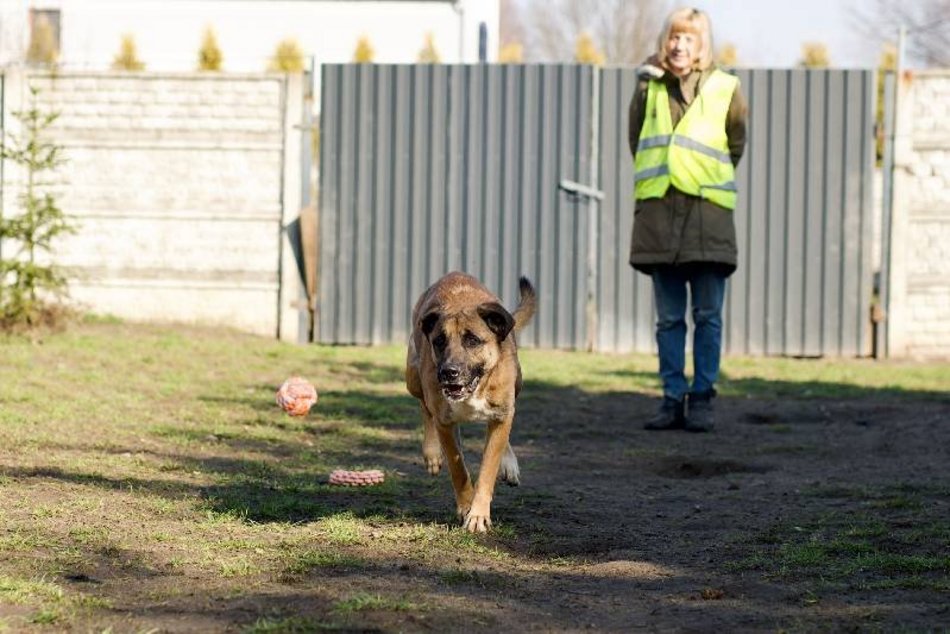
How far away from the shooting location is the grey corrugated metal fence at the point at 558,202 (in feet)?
45.6

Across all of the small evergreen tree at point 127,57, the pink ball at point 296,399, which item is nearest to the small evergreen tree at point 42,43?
the small evergreen tree at point 127,57

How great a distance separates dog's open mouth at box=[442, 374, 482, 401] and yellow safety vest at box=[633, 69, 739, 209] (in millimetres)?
3936

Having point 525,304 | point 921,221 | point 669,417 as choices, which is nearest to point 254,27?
point 921,221

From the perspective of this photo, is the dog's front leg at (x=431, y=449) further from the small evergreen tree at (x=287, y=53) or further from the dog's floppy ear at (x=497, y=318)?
the small evergreen tree at (x=287, y=53)

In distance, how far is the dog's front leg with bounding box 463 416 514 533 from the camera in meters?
5.57

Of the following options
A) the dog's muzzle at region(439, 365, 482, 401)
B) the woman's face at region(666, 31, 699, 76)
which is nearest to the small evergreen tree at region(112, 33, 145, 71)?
the woman's face at region(666, 31, 699, 76)

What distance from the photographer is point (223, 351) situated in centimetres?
1248

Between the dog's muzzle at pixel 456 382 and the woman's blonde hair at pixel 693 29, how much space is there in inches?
160

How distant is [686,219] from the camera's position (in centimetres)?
925

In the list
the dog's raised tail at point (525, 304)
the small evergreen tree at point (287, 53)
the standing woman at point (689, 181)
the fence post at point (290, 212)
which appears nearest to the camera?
the dog's raised tail at point (525, 304)

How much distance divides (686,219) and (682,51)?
103 cm

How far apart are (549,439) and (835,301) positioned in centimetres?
621

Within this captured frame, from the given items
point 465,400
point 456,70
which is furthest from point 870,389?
point 465,400

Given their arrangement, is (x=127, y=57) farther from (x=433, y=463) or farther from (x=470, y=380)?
(x=470, y=380)
